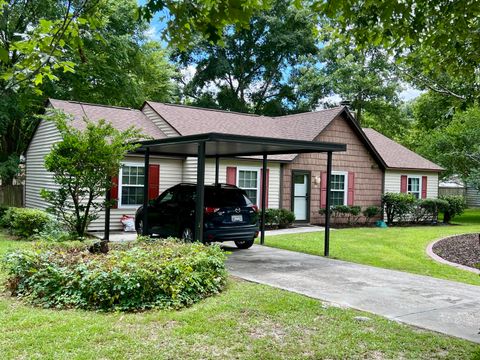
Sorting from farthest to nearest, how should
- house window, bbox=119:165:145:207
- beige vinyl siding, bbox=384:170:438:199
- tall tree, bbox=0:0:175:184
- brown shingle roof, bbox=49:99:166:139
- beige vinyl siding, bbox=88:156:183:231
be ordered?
1. beige vinyl siding, bbox=384:170:438:199
2. tall tree, bbox=0:0:175:184
3. brown shingle roof, bbox=49:99:166:139
4. house window, bbox=119:165:145:207
5. beige vinyl siding, bbox=88:156:183:231

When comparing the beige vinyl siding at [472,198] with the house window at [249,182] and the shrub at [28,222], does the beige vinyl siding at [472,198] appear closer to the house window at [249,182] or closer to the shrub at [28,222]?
the house window at [249,182]

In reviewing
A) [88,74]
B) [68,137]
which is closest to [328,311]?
[68,137]

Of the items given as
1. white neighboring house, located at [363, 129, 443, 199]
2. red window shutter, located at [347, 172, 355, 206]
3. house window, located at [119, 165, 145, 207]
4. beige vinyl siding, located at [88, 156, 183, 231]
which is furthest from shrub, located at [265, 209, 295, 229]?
white neighboring house, located at [363, 129, 443, 199]

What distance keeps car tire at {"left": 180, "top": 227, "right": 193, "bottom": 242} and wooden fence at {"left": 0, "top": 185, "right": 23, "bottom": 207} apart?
455 inches

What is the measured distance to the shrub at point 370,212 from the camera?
19.9 metres

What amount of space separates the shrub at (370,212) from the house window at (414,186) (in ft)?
9.59

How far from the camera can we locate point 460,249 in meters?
12.3

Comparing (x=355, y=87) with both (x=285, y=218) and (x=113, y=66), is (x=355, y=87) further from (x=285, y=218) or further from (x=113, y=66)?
(x=285, y=218)

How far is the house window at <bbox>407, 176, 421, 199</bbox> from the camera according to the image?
22.2 metres

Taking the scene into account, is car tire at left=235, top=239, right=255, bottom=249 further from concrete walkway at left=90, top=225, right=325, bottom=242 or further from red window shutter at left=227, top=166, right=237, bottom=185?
red window shutter at left=227, top=166, right=237, bottom=185

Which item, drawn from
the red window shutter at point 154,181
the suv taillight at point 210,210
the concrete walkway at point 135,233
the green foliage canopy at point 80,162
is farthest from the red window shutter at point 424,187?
the green foliage canopy at point 80,162

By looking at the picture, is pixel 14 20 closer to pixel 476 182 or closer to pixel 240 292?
pixel 240 292

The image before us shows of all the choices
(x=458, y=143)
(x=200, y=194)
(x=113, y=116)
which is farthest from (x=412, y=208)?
(x=200, y=194)

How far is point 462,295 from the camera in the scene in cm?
711
